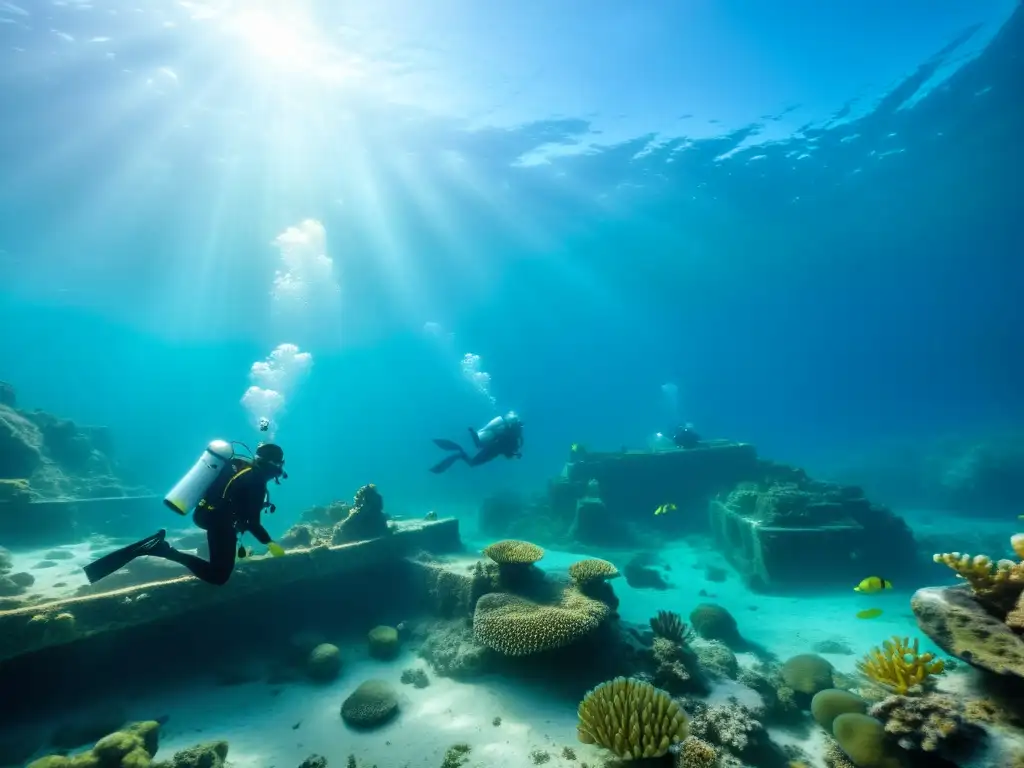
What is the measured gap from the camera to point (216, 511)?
606 centimetres

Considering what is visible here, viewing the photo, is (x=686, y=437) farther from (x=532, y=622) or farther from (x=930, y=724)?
(x=930, y=724)

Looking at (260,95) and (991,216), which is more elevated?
(991,216)

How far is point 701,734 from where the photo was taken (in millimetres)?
5363

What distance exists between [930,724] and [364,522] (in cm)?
1044

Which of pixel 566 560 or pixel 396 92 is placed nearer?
pixel 566 560

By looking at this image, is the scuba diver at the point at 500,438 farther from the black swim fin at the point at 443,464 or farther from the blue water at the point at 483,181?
the blue water at the point at 483,181

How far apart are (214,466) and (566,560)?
40.0ft

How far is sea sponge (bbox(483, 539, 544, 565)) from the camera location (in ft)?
27.8

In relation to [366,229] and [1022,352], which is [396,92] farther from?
[1022,352]

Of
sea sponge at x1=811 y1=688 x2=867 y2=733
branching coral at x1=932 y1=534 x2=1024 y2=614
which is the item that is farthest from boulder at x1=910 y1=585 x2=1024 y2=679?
sea sponge at x1=811 y1=688 x2=867 y2=733

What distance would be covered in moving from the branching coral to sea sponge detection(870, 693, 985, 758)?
115 centimetres

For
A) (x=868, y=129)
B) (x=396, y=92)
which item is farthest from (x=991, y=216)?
(x=396, y=92)

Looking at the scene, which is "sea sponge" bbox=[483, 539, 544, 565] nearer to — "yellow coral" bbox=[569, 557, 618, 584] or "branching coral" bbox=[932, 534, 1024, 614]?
"yellow coral" bbox=[569, 557, 618, 584]

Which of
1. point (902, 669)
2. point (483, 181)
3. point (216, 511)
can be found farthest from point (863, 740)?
point (483, 181)
